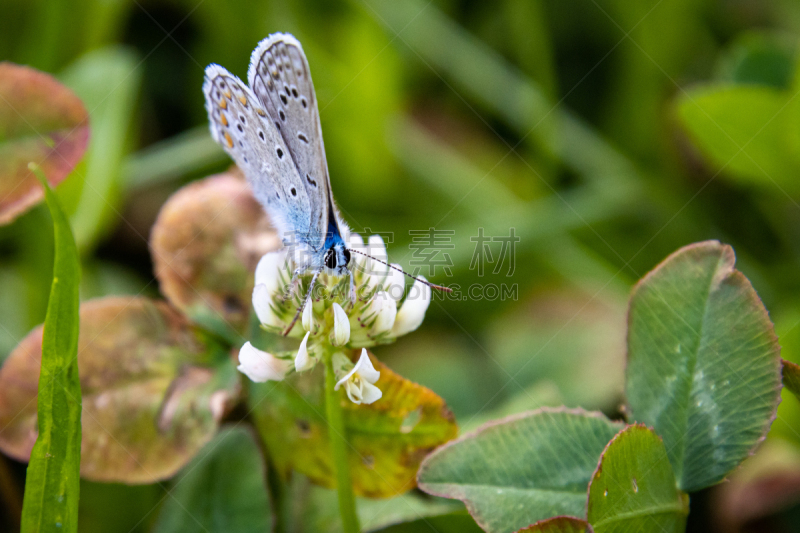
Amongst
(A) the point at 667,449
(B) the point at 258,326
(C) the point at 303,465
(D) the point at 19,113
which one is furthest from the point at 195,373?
(A) the point at 667,449

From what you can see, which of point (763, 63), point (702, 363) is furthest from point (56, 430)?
point (763, 63)

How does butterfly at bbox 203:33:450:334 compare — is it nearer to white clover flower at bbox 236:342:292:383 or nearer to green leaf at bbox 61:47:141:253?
white clover flower at bbox 236:342:292:383

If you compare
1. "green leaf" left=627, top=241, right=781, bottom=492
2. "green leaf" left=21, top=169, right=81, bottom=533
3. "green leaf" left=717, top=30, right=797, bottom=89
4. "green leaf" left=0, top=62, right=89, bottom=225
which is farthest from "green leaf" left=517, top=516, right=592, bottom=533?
"green leaf" left=717, top=30, right=797, bottom=89

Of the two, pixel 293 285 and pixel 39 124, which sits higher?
pixel 293 285

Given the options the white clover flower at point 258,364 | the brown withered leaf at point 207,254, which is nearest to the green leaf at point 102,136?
the brown withered leaf at point 207,254

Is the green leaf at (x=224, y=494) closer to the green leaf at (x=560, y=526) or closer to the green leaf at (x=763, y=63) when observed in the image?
the green leaf at (x=560, y=526)

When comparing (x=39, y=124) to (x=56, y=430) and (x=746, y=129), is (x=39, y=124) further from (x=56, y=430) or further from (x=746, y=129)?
(x=746, y=129)
